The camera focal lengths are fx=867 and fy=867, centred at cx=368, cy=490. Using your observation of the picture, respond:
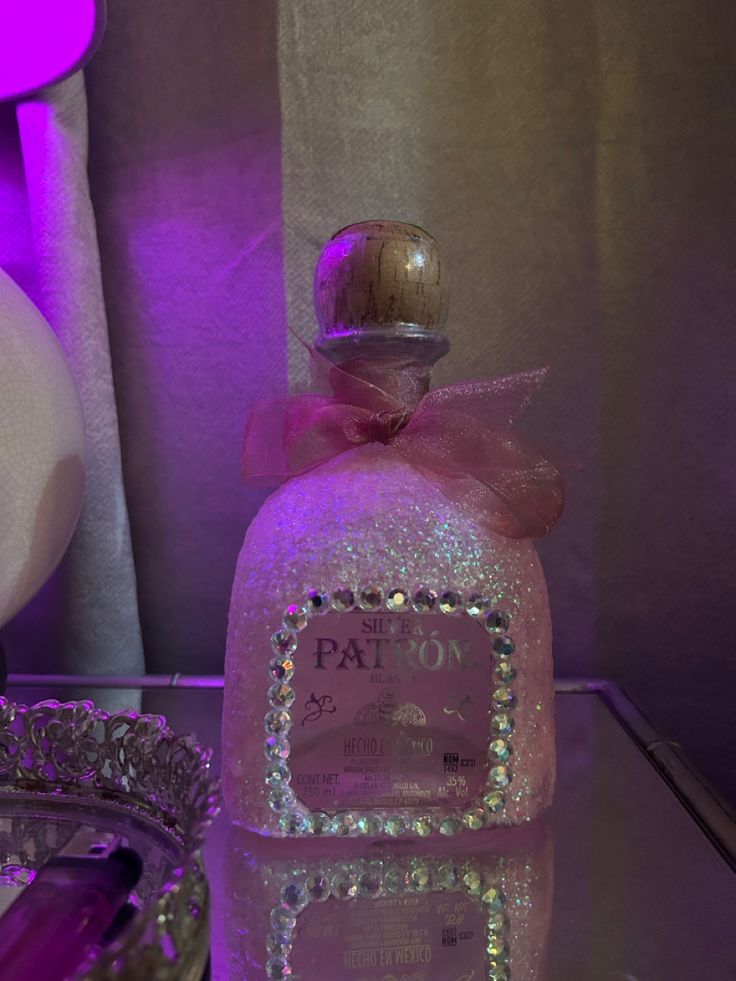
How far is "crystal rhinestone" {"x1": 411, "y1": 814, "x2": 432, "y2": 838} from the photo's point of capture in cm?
35

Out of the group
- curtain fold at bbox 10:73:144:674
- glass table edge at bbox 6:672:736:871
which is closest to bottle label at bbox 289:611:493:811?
glass table edge at bbox 6:672:736:871

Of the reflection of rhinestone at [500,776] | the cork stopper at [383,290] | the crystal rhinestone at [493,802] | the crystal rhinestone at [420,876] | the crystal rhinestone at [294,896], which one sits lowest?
the crystal rhinestone at [294,896]

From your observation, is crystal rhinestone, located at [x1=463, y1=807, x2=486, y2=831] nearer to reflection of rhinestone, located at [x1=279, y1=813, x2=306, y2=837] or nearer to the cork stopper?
reflection of rhinestone, located at [x1=279, y1=813, x2=306, y2=837]

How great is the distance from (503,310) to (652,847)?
359 mm

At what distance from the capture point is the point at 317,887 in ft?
1.08

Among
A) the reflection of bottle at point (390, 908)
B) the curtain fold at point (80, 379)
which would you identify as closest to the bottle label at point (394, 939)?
the reflection of bottle at point (390, 908)

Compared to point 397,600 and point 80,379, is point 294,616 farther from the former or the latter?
point 80,379

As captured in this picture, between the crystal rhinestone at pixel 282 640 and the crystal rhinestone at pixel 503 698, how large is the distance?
9cm

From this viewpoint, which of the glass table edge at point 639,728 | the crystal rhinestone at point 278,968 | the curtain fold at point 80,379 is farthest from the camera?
the curtain fold at point 80,379

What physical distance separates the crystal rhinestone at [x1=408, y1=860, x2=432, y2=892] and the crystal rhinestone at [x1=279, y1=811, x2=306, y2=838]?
46mm

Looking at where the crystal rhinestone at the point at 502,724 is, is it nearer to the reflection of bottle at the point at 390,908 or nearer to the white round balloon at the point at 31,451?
the reflection of bottle at the point at 390,908

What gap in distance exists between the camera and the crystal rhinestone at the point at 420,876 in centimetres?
33

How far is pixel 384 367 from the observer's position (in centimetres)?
38

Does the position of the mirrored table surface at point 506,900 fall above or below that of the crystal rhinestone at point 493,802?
below
